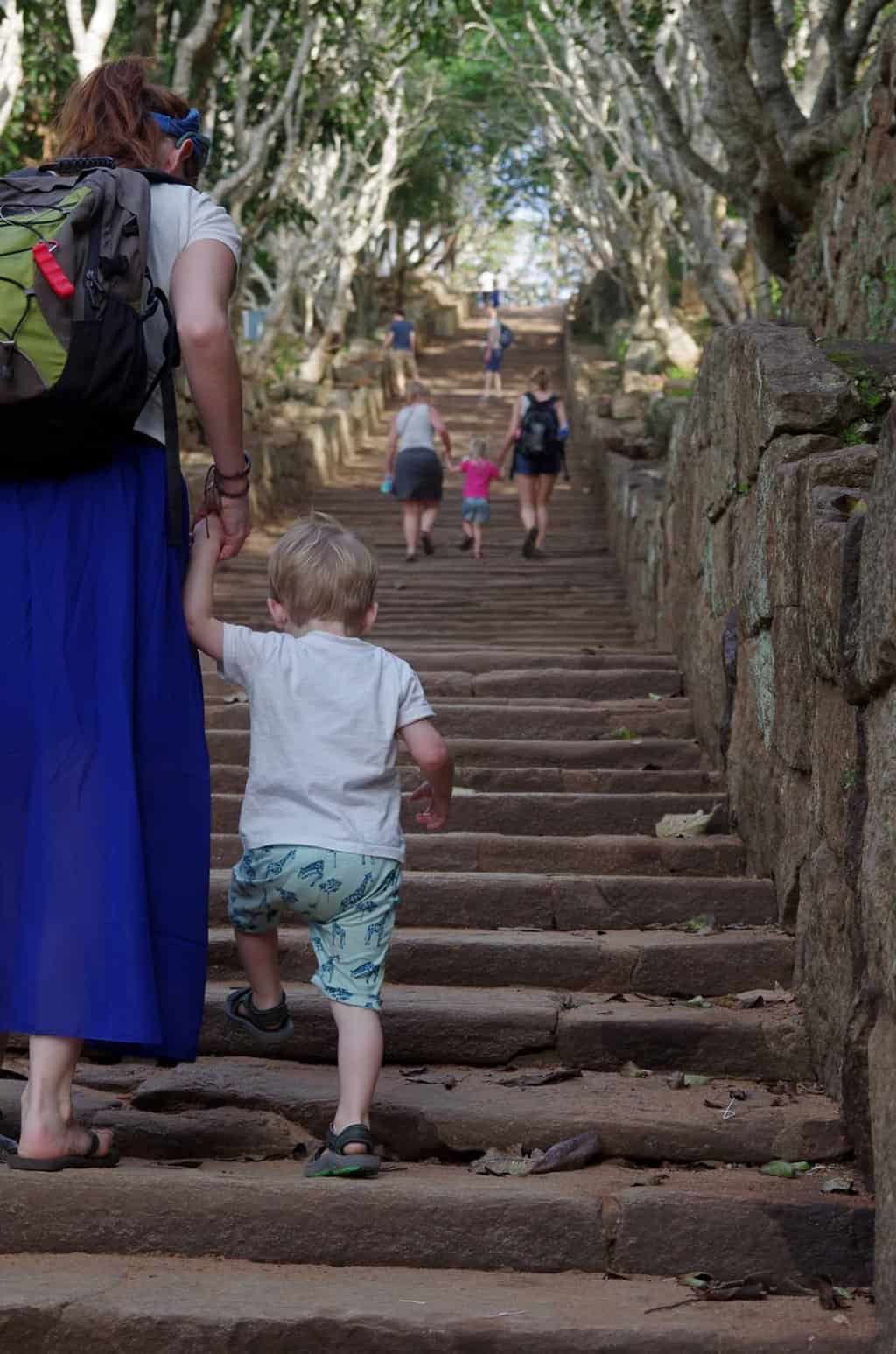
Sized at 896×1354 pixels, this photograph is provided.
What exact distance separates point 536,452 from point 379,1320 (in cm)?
1207

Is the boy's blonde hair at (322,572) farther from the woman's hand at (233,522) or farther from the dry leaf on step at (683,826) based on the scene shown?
the dry leaf on step at (683,826)

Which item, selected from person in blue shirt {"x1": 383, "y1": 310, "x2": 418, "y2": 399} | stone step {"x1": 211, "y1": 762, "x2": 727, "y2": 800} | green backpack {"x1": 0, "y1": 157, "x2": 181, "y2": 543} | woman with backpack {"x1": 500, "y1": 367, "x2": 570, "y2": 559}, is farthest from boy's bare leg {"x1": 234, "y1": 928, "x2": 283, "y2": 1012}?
person in blue shirt {"x1": 383, "y1": 310, "x2": 418, "y2": 399}

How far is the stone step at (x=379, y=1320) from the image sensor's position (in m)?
2.87

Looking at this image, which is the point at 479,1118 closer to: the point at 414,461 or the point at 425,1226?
the point at 425,1226

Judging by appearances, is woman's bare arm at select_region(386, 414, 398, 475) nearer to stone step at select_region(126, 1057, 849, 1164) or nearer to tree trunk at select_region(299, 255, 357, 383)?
tree trunk at select_region(299, 255, 357, 383)

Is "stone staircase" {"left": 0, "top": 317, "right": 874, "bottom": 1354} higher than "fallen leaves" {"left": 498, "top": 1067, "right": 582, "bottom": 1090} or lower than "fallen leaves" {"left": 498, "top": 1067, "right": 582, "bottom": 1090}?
higher

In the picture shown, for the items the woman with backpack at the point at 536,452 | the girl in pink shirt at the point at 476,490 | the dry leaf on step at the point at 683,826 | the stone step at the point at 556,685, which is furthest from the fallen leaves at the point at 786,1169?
the girl in pink shirt at the point at 476,490

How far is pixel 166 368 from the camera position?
3.35m

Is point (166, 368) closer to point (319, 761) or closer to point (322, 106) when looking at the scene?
point (319, 761)

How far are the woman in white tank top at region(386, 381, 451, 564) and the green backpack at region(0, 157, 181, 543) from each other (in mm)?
11010

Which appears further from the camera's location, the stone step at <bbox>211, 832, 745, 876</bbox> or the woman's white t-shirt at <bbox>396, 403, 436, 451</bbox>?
the woman's white t-shirt at <bbox>396, 403, 436, 451</bbox>

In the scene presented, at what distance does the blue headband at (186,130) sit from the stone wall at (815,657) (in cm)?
142

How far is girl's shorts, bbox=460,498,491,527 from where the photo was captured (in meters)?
14.8

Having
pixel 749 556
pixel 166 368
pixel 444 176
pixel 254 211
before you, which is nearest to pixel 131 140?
pixel 166 368
